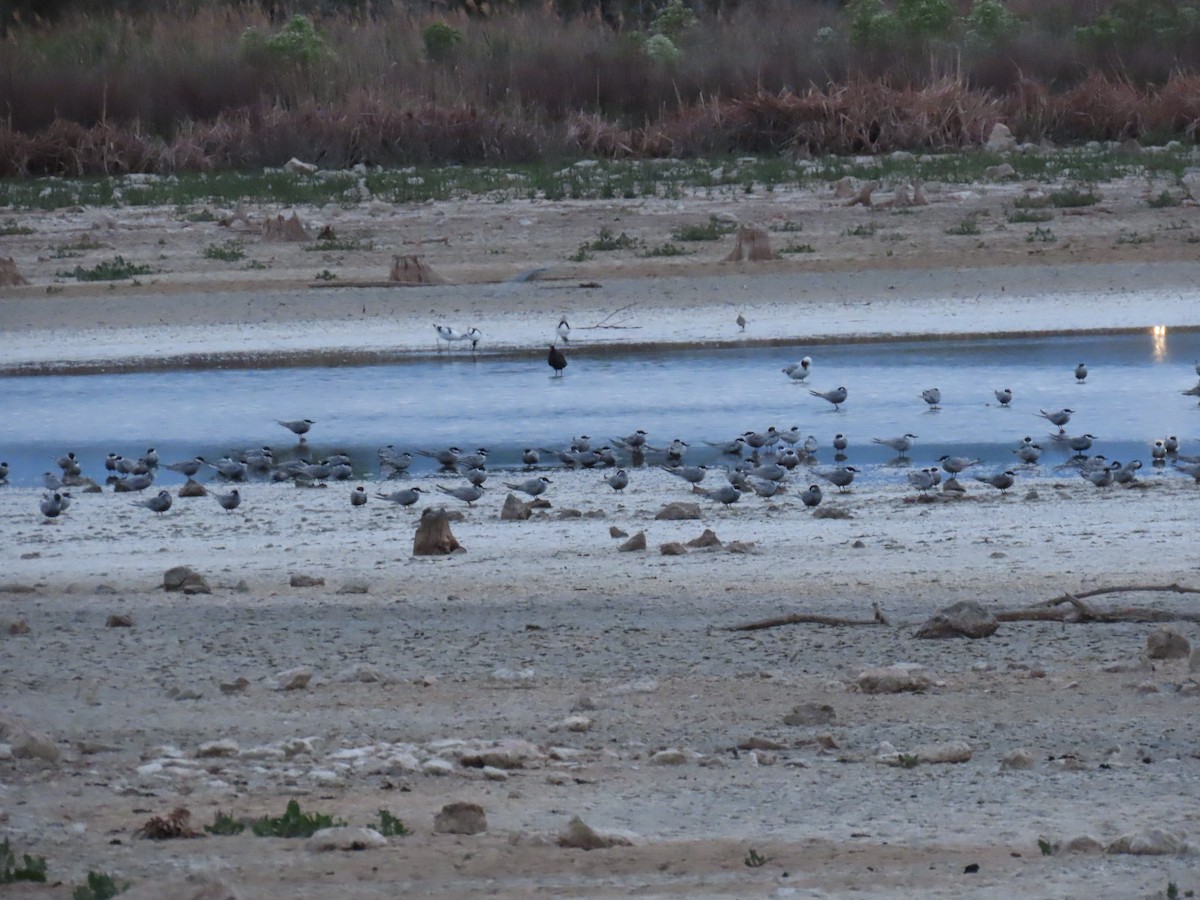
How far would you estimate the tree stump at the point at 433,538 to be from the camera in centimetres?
864

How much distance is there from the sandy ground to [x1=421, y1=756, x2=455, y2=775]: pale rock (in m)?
0.04

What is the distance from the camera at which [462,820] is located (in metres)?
4.52

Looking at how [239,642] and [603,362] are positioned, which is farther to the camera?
[603,362]

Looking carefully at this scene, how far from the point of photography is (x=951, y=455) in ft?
39.4

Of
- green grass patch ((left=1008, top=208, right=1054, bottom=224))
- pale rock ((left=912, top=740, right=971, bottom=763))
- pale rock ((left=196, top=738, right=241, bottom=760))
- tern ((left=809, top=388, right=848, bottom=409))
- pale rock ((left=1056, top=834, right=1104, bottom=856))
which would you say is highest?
green grass patch ((left=1008, top=208, right=1054, bottom=224))

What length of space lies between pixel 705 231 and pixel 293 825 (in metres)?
16.1

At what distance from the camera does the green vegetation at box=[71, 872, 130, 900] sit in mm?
3977

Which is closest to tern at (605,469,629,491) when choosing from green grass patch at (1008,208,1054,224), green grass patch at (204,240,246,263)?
green grass patch at (204,240,246,263)

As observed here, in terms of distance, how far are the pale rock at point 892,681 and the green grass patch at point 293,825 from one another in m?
2.02

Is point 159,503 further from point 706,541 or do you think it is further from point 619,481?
point 706,541

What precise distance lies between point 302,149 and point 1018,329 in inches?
503

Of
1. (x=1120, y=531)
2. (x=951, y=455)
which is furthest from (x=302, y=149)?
(x=1120, y=531)

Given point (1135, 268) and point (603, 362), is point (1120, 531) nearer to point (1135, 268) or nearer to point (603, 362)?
point (603, 362)

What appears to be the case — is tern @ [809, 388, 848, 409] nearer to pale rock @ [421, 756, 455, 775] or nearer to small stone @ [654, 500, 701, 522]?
small stone @ [654, 500, 701, 522]
